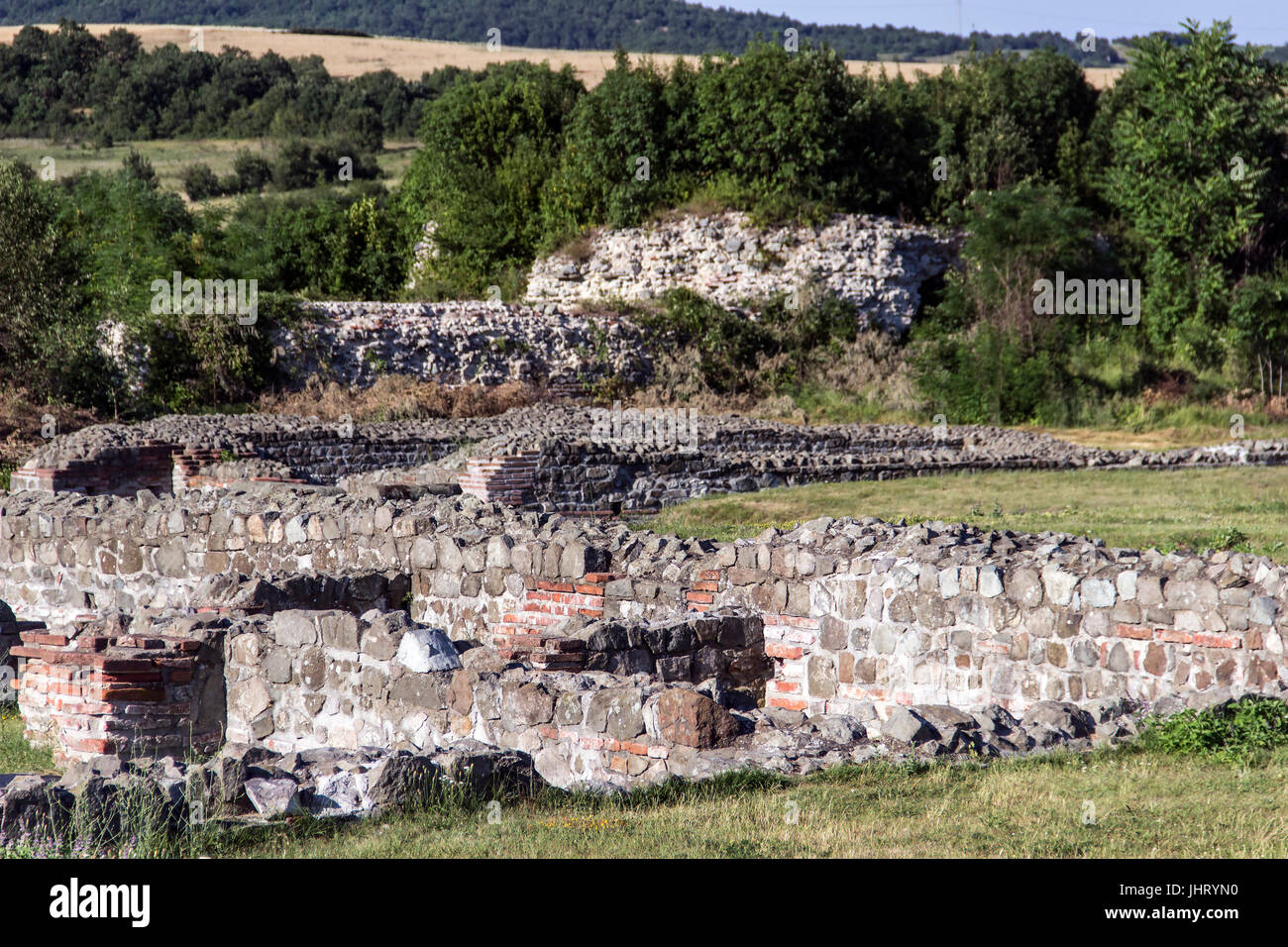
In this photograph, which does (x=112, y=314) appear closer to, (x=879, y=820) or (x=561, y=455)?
(x=561, y=455)

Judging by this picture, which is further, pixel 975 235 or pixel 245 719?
pixel 975 235

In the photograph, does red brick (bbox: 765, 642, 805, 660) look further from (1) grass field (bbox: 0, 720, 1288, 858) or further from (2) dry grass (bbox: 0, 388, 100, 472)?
(2) dry grass (bbox: 0, 388, 100, 472)

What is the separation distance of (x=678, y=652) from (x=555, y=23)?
129 m

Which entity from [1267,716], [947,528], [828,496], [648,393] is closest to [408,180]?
[648,393]

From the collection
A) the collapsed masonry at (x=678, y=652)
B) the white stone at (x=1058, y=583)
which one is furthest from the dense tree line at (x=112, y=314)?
the white stone at (x=1058, y=583)

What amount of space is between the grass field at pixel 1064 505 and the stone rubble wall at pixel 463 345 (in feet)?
35.0

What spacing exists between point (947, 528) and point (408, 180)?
37.4 metres

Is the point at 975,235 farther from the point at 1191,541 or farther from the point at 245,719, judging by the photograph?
the point at 245,719

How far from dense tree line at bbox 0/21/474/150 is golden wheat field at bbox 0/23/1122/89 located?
112 inches

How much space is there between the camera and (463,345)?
2859cm

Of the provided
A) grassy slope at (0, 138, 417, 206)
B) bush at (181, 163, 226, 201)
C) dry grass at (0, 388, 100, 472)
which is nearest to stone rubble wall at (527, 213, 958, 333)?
dry grass at (0, 388, 100, 472)

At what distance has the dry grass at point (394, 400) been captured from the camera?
2502cm

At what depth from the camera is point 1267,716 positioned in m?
5.82

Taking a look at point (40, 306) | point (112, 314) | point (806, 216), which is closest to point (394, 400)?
point (112, 314)
